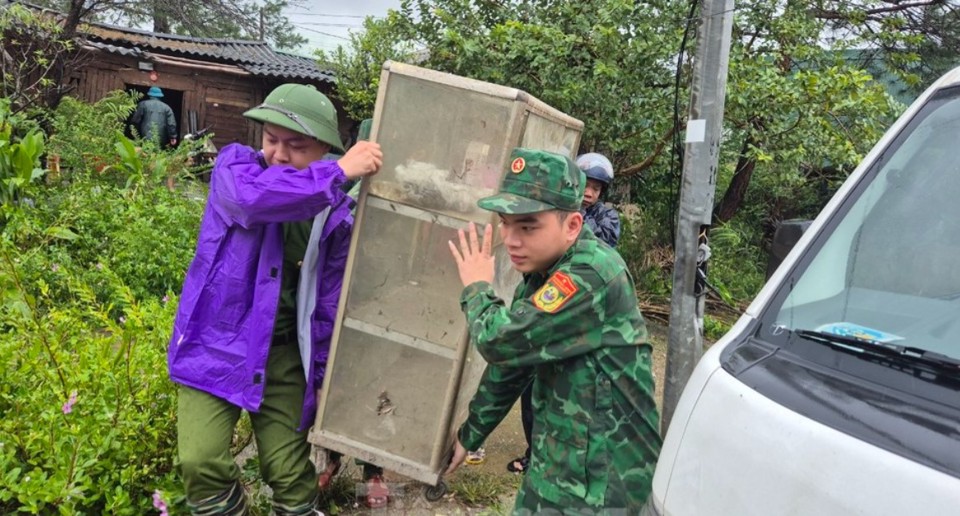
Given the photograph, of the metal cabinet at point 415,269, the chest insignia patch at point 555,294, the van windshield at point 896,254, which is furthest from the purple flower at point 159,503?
the van windshield at point 896,254

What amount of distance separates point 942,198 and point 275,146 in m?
2.05

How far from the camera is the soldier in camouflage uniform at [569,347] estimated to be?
1.84 metres

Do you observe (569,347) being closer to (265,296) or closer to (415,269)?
(415,269)

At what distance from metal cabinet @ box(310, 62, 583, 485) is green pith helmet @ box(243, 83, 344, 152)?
308 millimetres

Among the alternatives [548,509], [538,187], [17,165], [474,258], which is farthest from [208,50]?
[548,509]

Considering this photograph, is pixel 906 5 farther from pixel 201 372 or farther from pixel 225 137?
pixel 225 137

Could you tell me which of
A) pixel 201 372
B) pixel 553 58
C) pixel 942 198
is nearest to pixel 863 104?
pixel 553 58

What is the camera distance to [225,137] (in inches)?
535

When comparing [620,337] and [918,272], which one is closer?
[918,272]

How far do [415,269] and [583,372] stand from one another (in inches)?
29.3

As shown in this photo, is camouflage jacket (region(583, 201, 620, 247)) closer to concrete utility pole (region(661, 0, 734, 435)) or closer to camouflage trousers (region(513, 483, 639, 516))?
concrete utility pole (region(661, 0, 734, 435))

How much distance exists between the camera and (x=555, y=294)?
1.83m

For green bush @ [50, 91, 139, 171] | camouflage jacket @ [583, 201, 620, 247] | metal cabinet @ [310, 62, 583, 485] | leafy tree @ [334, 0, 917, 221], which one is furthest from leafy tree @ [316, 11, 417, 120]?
metal cabinet @ [310, 62, 583, 485]

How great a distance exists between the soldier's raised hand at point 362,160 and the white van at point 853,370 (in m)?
1.19
